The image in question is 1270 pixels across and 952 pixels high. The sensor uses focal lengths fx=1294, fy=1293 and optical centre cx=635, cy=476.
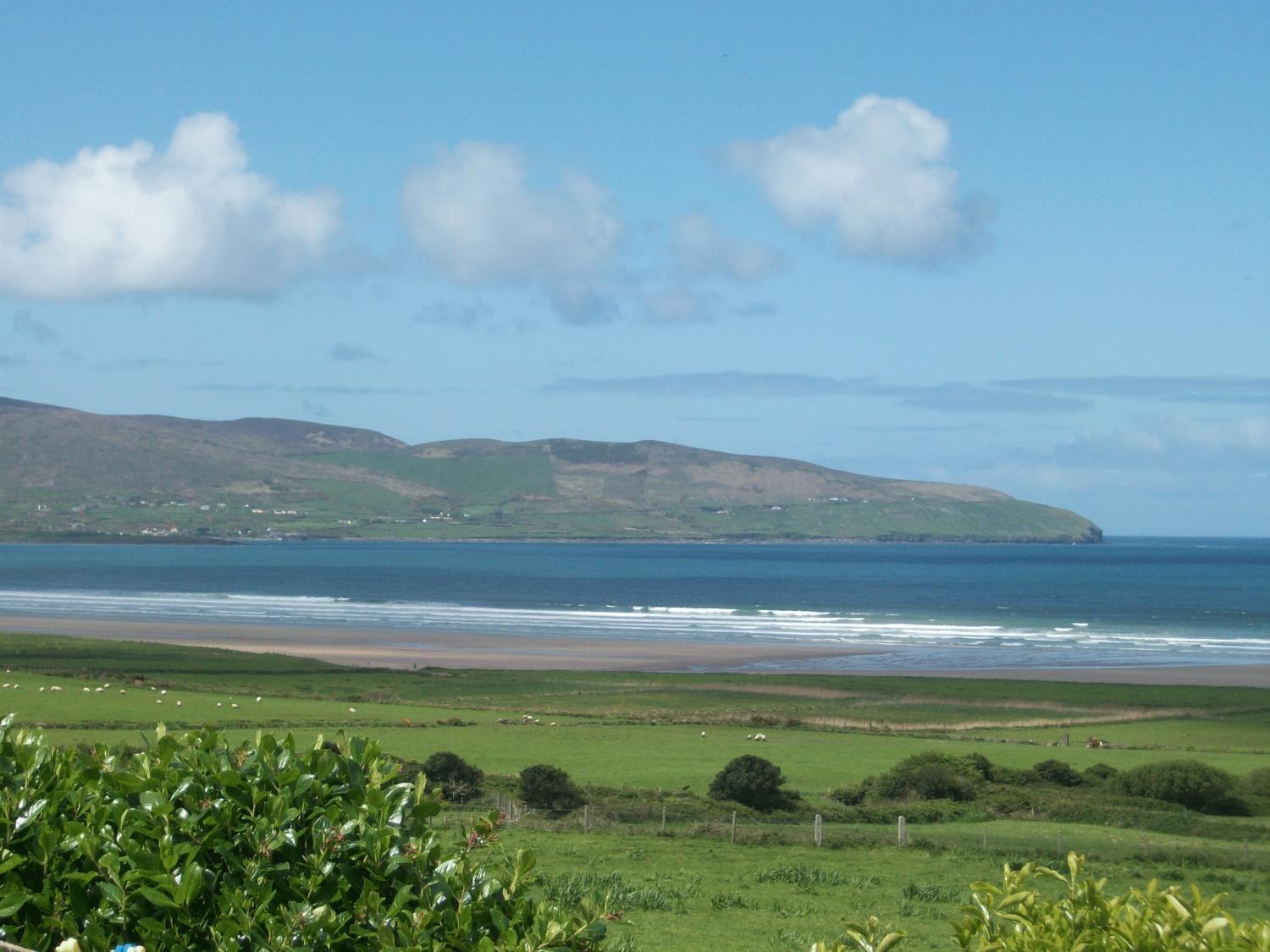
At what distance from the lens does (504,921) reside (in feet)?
17.5

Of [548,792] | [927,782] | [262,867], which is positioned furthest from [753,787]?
[262,867]

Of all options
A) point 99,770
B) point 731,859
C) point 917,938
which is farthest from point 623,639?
point 99,770

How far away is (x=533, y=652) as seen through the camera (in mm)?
85250

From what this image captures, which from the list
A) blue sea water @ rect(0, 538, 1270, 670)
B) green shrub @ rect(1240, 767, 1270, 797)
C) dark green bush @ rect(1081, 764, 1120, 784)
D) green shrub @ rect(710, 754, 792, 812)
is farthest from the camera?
blue sea water @ rect(0, 538, 1270, 670)

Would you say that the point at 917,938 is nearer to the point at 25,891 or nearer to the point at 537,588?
the point at 25,891

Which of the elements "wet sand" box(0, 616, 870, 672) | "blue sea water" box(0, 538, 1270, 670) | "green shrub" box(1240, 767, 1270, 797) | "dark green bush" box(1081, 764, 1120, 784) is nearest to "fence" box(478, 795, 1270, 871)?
"dark green bush" box(1081, 764, 1120, 784)

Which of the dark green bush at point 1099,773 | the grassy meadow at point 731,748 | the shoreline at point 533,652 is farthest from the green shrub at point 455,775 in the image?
the shoreline at point 533,652

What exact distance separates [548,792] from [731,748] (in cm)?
1453

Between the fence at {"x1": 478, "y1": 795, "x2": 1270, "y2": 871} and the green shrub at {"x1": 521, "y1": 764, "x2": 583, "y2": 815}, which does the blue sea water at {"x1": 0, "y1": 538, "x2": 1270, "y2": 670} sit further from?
the green shrub at {"x1": 521, "y1": 764, "x2": 583, "y2": 815}

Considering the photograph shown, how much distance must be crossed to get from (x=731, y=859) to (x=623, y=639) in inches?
2834

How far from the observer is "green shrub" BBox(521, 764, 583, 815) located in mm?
29688

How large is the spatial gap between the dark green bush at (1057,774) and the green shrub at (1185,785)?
1.49m

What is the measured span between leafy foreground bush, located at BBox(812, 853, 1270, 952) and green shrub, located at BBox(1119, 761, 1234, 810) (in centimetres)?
3266

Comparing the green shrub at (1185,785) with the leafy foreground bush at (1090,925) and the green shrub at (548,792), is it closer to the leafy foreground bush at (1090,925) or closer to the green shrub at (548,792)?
the green shrub at (548,792)
